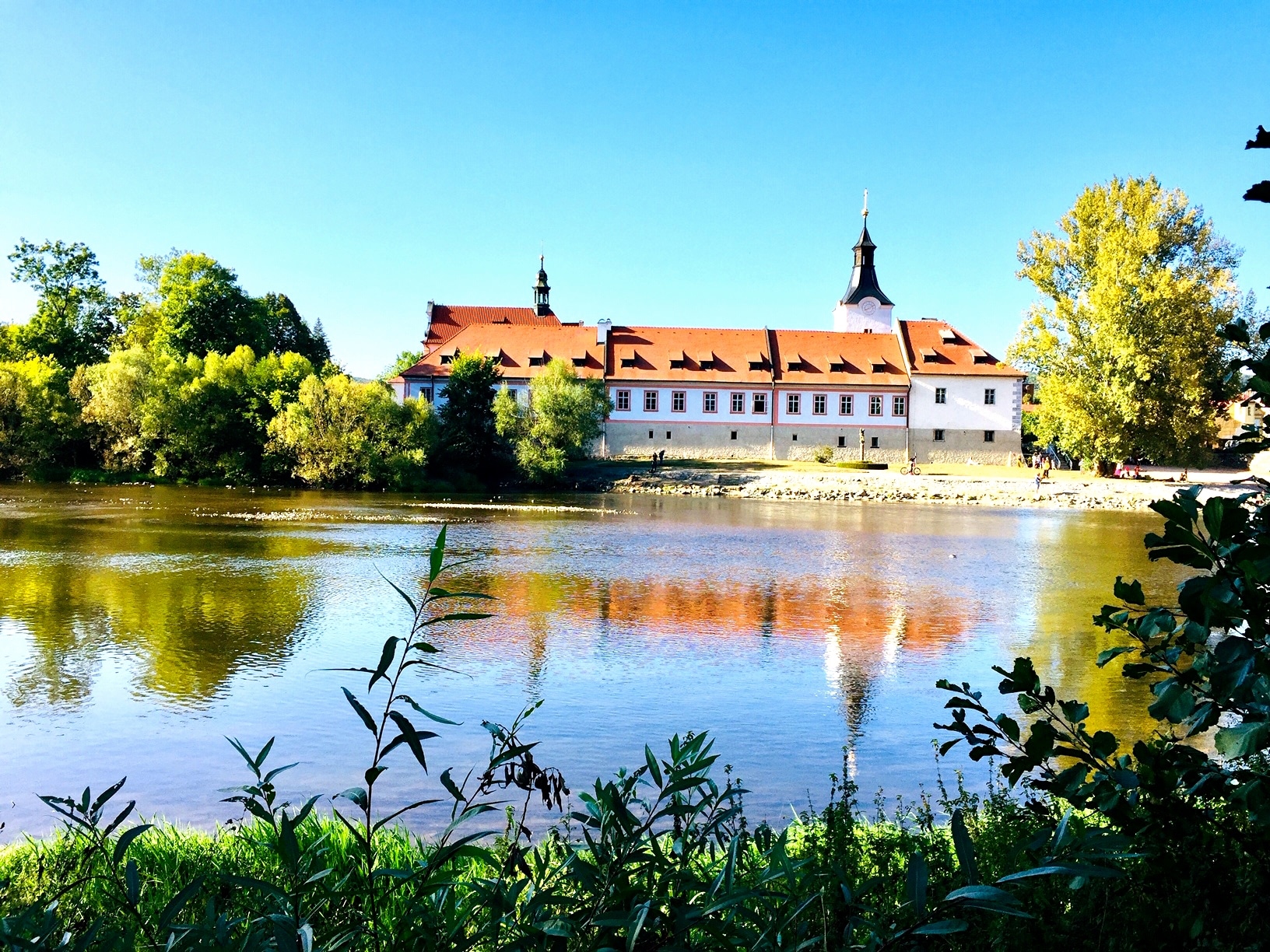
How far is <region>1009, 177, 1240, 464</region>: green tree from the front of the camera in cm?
4491

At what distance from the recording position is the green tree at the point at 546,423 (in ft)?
161

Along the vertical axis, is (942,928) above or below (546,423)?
below

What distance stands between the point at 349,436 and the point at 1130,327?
36563 millimetres

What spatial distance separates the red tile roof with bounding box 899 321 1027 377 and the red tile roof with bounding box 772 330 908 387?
0.97 metres

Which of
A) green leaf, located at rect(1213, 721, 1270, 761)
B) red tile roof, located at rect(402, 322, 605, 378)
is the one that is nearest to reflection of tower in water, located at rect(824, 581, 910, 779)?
green leaf, located at rect(1213, 721, 1270, 761)

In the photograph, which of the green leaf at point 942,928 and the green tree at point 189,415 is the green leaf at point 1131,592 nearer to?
the green leaf at point 942,928

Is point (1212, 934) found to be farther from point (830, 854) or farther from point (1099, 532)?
point (1099, 532)

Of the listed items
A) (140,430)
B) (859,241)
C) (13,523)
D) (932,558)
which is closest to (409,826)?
(932,558)

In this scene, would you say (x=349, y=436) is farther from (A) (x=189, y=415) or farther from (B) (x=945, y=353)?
(B) (x=945, y=353)

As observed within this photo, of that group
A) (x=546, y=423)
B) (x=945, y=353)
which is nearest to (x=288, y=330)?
(x=546, y=423)

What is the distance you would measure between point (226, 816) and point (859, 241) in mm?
69582

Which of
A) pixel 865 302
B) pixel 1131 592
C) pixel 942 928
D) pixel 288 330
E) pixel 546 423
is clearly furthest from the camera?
pixel 288 330

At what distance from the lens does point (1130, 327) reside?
45.1 m

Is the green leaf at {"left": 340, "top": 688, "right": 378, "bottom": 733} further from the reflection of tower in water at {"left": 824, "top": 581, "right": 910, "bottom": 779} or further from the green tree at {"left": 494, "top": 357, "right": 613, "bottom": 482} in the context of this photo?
the green tree at {"left": 494, "top": 357, "right": 613, "bottom": 482}
